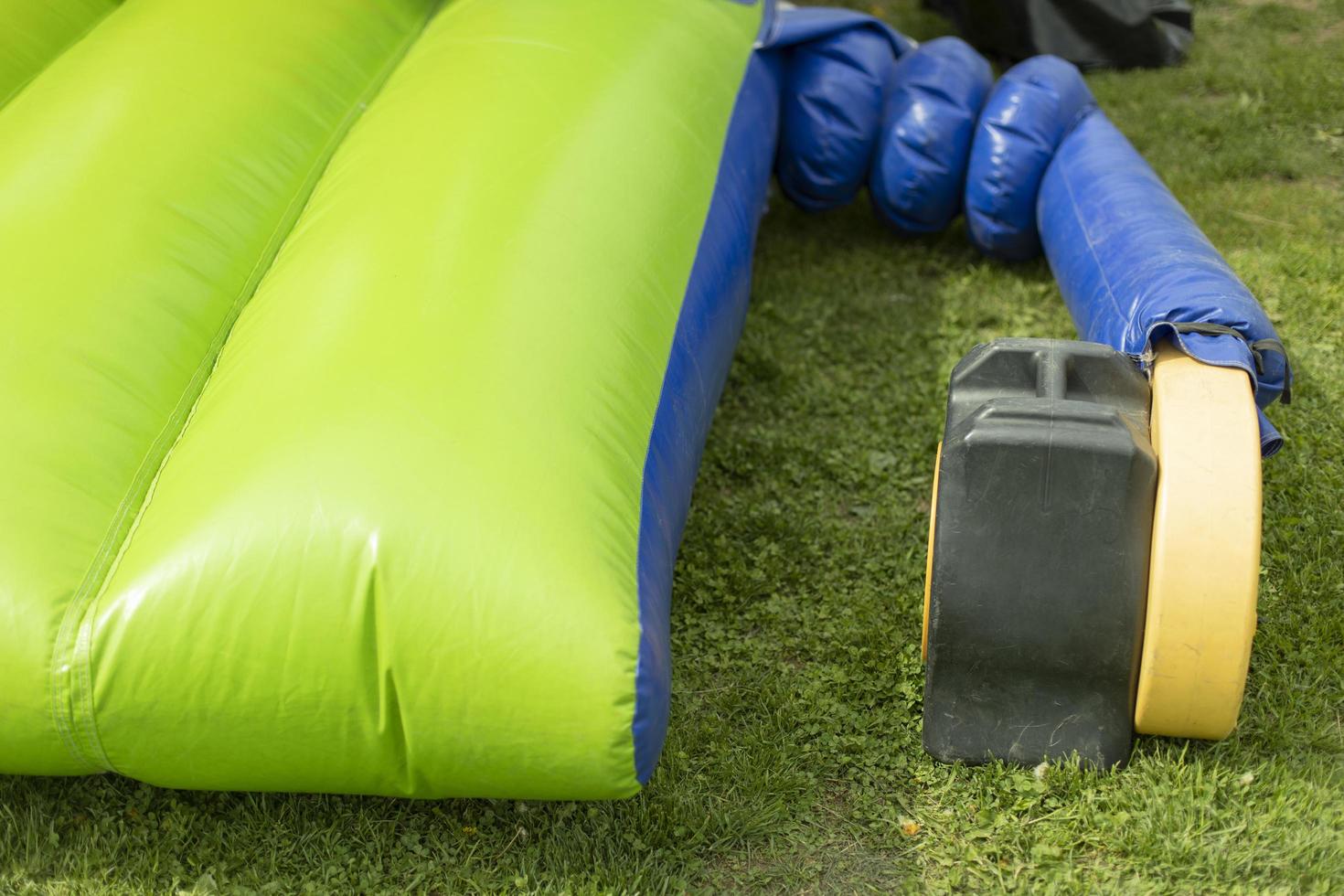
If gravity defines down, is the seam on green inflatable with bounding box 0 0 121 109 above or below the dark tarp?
above

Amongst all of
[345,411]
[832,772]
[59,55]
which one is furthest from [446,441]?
A: [59,55]

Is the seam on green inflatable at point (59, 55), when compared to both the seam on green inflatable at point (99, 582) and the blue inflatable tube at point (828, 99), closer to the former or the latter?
the seam on green inflatable at point (99, 582)

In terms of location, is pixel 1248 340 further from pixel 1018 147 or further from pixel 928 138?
pixel 928 138

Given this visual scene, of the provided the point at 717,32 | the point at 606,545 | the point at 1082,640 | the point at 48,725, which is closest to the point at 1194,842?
the point at 1082,640

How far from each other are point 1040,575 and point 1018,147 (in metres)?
2.11

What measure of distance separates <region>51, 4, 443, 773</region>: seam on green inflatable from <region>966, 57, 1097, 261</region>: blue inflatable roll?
2399mm

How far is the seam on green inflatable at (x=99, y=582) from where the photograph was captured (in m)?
2.23

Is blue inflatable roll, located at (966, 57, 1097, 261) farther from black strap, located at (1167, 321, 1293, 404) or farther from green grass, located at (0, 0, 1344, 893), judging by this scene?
black strap, located at (1167, 321, 1293, 404)

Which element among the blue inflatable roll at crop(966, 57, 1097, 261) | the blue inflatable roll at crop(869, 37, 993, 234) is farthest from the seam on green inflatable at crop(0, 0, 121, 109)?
the blue inflatable roll at crop(966, 57, 1097, 261)

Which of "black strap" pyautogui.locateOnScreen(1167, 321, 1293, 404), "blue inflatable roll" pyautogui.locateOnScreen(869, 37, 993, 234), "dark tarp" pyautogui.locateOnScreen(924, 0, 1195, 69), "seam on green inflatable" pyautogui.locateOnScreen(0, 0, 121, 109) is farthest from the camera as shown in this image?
"dark tarp" pyautogui.locateOnScreen(924, 0, 1195, 69)

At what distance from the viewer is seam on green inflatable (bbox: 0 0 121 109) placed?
11.1 feet

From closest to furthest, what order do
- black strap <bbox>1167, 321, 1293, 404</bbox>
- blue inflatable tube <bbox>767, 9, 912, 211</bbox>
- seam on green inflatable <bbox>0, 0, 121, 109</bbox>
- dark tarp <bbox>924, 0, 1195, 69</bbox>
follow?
black strap <bbox>1167, 321, 1293, 404</bbox>, seam on green inflatable <bbox>0, 0, 121, 109</bbox>, blue inflatable tube <bbox>767, 9, 912, 211</bbox>, dark tarp <bbox>924, 0, 1195, 69</bbox>

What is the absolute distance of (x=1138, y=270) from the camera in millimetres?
3193

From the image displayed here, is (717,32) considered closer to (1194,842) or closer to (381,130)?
(381,130)
